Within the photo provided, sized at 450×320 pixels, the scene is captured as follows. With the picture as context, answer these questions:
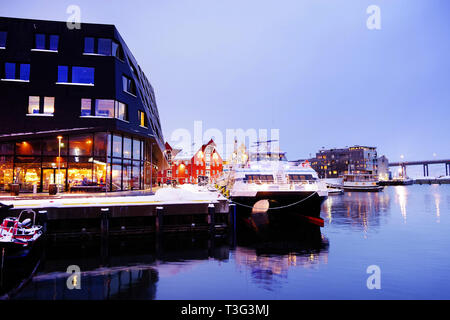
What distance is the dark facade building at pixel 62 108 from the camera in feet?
87.3

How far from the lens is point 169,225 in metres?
19.4

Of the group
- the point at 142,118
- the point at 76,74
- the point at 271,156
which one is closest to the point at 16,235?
the point at 76,74

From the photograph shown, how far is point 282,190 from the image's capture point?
23250 millimetres

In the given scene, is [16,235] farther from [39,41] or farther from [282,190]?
[39,41]

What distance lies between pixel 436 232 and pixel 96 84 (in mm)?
34154

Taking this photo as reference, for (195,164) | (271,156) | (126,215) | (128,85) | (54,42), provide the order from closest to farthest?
(126,215)
(54,42)
(128,85)
(271,156)
(195,164)

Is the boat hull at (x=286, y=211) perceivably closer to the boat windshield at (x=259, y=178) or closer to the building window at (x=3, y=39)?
the boat windshield at (x=259, y=178)

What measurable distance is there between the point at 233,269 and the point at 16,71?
28820 millimetres

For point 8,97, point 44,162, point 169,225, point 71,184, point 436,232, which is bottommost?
point 436,232

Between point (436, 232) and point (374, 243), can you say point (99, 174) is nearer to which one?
point (374, 243)

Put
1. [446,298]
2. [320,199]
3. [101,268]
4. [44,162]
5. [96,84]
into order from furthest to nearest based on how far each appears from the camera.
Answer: [96,84] < [44,162] < [320,199] < [101,268] < [446,298]

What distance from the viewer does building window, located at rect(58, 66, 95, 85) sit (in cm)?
2866

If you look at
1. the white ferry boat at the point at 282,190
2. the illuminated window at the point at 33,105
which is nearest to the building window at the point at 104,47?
the illuminated window at the point at 33,105
